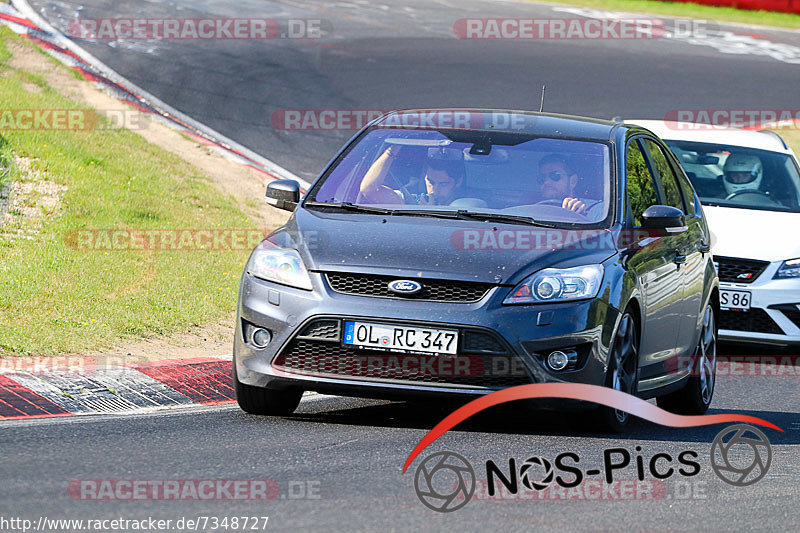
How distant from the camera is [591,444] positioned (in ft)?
22.7

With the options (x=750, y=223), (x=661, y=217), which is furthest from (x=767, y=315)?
(x=661, y=217)

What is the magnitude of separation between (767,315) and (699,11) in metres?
28.4

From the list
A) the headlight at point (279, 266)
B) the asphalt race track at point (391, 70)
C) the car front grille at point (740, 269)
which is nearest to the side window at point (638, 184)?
the headlight at point (279, 266)

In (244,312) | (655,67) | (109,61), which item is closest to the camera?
(244,312)

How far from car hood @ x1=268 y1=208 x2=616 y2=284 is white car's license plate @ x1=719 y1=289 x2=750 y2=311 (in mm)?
4165

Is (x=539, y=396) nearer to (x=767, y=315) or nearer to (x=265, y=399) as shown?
(x=265, y=399)

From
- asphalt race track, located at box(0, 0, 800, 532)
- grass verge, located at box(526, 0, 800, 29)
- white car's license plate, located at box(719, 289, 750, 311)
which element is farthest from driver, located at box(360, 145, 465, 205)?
grass verge, located at box(526, 0, 800, 29)

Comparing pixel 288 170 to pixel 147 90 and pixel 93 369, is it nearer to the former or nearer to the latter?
pixel 147 90

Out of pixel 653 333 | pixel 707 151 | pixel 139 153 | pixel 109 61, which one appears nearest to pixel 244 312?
pixel 653 333

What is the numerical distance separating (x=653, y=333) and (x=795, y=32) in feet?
97.4

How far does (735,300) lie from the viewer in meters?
11.1

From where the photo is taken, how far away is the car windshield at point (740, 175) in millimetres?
12227

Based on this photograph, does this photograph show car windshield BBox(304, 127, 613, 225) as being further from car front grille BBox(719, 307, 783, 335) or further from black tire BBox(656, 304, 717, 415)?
car front grille BBox(719, 307, 783, 335)

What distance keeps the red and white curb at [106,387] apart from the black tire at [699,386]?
2811 millimetres
